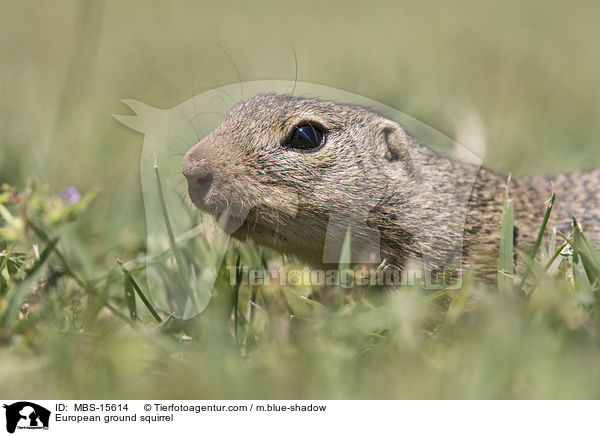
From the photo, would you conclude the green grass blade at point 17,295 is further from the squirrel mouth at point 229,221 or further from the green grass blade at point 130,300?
the squirrel mouth at point 229,221

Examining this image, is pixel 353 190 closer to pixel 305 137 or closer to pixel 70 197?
pixel 305 137

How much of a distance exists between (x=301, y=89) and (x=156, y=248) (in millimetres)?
1314

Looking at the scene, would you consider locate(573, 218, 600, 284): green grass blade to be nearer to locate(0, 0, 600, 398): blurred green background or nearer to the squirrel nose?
locate(0, 0, 600, 398): blurred green background

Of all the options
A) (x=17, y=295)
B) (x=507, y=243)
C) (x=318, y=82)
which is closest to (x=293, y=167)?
(x=507, y=243)

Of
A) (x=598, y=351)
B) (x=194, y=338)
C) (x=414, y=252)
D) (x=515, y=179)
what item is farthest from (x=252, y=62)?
(x=598, y=351)

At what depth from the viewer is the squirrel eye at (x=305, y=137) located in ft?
10.4

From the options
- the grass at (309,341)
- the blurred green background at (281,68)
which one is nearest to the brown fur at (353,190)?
the grass at (309,341)

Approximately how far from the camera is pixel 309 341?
2422 mm

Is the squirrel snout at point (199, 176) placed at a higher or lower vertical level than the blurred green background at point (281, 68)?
lower
